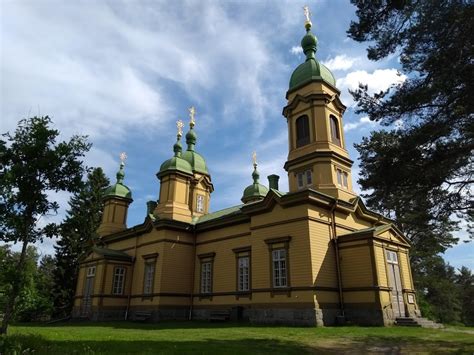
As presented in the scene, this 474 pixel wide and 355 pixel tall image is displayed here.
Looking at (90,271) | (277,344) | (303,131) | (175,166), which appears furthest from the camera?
(175,166)

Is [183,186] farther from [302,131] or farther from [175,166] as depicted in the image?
[302,131]

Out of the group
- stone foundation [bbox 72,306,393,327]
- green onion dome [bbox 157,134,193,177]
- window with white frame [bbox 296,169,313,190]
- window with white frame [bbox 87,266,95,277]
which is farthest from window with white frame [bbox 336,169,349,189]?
window with white frame [bbox 87,266,95,277]

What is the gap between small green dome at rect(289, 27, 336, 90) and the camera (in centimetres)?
2269

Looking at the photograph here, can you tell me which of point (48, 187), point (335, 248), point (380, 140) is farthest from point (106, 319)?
point (380, 140)

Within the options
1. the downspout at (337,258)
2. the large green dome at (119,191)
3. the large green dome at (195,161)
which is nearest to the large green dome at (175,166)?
the large green dome at (195,161)

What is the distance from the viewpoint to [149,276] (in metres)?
23.7

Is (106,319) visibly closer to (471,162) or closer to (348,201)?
(348,201)

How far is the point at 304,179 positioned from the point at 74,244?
22825 mm

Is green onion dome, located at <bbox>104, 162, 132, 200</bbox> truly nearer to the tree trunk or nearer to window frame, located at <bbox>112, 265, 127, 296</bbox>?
window frame, located at <bbox>112, 265, 127, 296</bbox>

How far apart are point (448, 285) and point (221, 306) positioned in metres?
23.7

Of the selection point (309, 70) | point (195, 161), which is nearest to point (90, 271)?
point (195, 161)

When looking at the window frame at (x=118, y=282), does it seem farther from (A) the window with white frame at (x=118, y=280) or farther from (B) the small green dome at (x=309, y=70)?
(B) the small green dome at (x=309, y=70)

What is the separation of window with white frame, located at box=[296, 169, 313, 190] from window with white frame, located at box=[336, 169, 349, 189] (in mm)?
1600

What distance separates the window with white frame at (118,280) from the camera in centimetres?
2512
